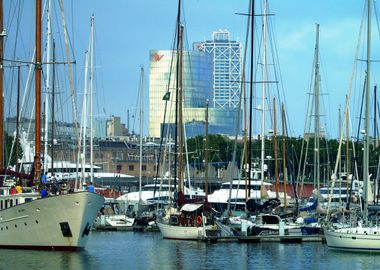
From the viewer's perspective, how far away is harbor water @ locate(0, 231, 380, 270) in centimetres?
5322

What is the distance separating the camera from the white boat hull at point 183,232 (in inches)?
2788

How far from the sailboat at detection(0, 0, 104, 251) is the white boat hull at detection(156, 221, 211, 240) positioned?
13.8m

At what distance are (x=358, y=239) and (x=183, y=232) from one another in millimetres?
16353

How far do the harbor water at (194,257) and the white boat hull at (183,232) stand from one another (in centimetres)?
74

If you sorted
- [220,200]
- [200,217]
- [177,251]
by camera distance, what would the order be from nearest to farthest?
[177,251] < [200,217] < [220,200]

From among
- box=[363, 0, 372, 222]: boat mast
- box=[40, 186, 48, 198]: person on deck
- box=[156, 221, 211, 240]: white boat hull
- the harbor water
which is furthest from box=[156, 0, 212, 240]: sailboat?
box=[40, 186, 48, 198]: person on deck

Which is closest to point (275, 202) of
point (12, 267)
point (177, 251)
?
point (177, 251)

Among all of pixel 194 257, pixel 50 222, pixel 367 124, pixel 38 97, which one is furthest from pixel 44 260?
pixel 367 124

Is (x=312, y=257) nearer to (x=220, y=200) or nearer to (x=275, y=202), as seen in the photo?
(x=275, y=202)

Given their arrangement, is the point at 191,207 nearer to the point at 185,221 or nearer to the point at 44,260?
the point at 185,221

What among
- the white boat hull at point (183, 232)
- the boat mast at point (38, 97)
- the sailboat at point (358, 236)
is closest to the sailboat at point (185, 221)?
the white boat hull at point (183, 232)

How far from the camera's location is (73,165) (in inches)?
4801

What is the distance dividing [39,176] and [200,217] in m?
15.9

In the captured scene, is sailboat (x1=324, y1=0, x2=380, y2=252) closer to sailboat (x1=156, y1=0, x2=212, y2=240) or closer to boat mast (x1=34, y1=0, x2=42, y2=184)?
sailboat (x1=156, y1=0, x2=212, y2=240)
